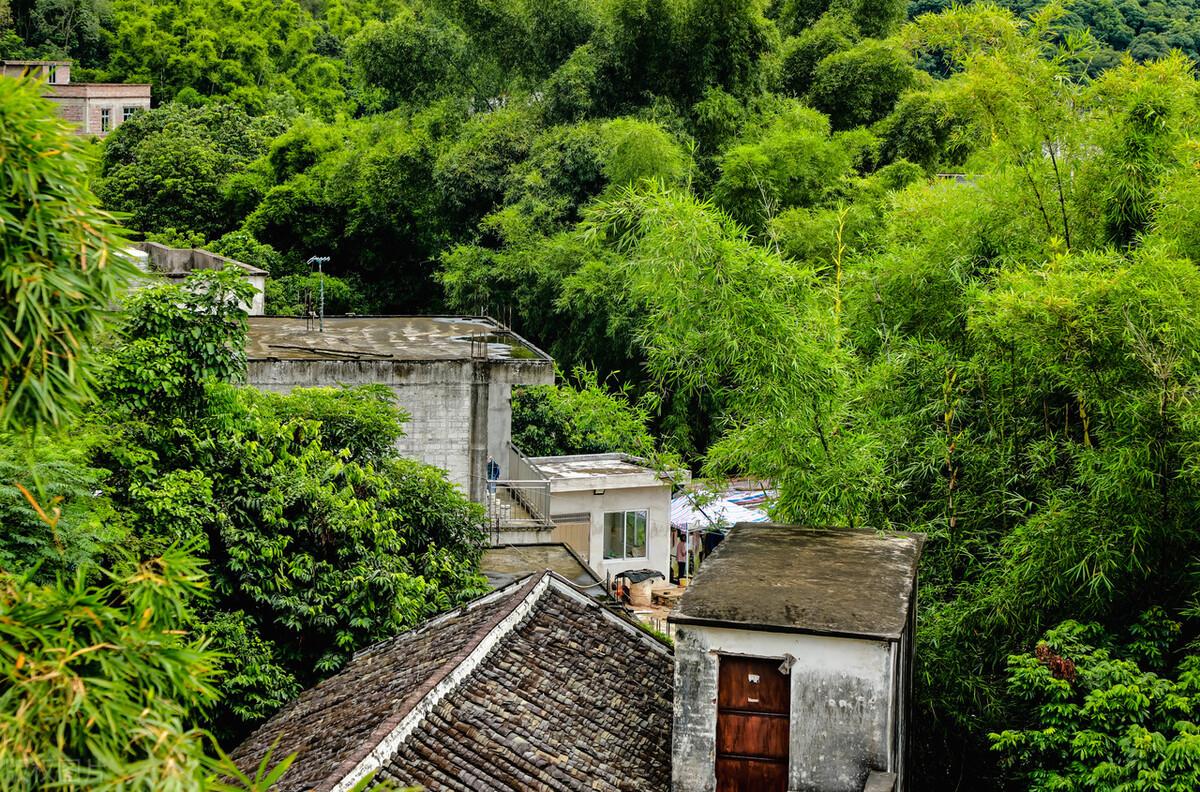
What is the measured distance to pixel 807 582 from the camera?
28.4ft

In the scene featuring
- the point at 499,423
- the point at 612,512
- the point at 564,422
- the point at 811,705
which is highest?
the point at 499,423

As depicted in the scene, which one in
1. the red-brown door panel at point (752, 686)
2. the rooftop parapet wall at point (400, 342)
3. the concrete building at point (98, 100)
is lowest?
the red-brown door panel at point (752, 686)

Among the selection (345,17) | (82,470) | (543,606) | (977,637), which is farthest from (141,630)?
(345,17)

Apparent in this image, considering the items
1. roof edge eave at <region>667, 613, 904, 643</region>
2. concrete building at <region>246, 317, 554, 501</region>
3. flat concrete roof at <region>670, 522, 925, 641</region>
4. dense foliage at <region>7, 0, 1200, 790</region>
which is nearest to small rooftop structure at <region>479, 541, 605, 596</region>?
concrete building at <region>246, 317, 554, 501</region>

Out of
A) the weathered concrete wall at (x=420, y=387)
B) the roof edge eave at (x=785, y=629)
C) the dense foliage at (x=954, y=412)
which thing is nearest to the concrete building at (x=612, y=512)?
the dense foliage at (x=954, y=412)

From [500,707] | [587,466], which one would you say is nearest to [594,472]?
[587,466]

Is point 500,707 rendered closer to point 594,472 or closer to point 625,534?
point 594,472

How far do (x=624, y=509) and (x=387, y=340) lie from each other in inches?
200

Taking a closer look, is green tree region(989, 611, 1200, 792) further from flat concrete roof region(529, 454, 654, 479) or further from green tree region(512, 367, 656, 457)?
green tree region(512, 367, 656, 457)

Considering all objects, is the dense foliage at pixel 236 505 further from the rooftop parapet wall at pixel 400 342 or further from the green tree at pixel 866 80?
the green tree at pixel 866 80

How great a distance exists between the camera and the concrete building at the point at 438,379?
14.6 m

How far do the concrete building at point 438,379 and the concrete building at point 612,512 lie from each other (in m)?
2.90

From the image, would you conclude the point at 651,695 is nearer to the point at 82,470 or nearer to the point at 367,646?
the point at 367,646

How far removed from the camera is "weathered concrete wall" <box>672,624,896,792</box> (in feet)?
25.7
